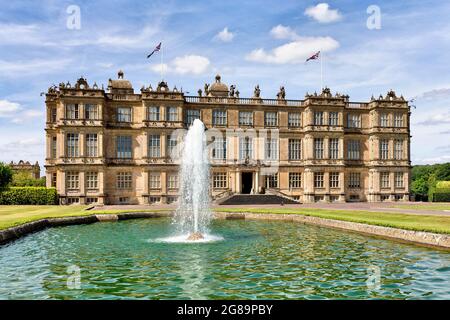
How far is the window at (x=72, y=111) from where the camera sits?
50.3 metres

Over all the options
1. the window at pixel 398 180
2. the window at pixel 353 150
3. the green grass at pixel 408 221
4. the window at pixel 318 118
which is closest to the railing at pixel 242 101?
the window at pixel 318 118

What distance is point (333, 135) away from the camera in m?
56.4

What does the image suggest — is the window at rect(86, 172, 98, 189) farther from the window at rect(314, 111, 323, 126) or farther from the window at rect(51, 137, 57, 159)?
the window at rect(314, 111, 323, 126)

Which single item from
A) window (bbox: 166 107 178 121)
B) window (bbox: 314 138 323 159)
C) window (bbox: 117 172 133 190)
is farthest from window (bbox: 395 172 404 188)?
window (bbox: 117 172 133 190)

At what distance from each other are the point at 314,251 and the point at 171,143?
36581 millimetres

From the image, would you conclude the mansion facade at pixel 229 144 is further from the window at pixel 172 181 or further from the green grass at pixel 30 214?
the green grass at pixel 30 214

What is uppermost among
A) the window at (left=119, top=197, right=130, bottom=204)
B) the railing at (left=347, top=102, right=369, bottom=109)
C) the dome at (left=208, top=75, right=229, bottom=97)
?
the dome at (left=208, top=75, right=229, bottom=97)

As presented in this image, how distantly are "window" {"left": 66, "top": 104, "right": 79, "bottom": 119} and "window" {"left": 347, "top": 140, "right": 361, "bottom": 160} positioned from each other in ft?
122

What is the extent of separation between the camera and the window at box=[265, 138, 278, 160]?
184 ft

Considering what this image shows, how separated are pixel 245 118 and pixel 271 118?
12.2ft

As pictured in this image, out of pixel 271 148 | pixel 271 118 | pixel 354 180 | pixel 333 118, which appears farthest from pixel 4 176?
pixel 354 180

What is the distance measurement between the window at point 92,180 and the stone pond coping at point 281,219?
17684mm
